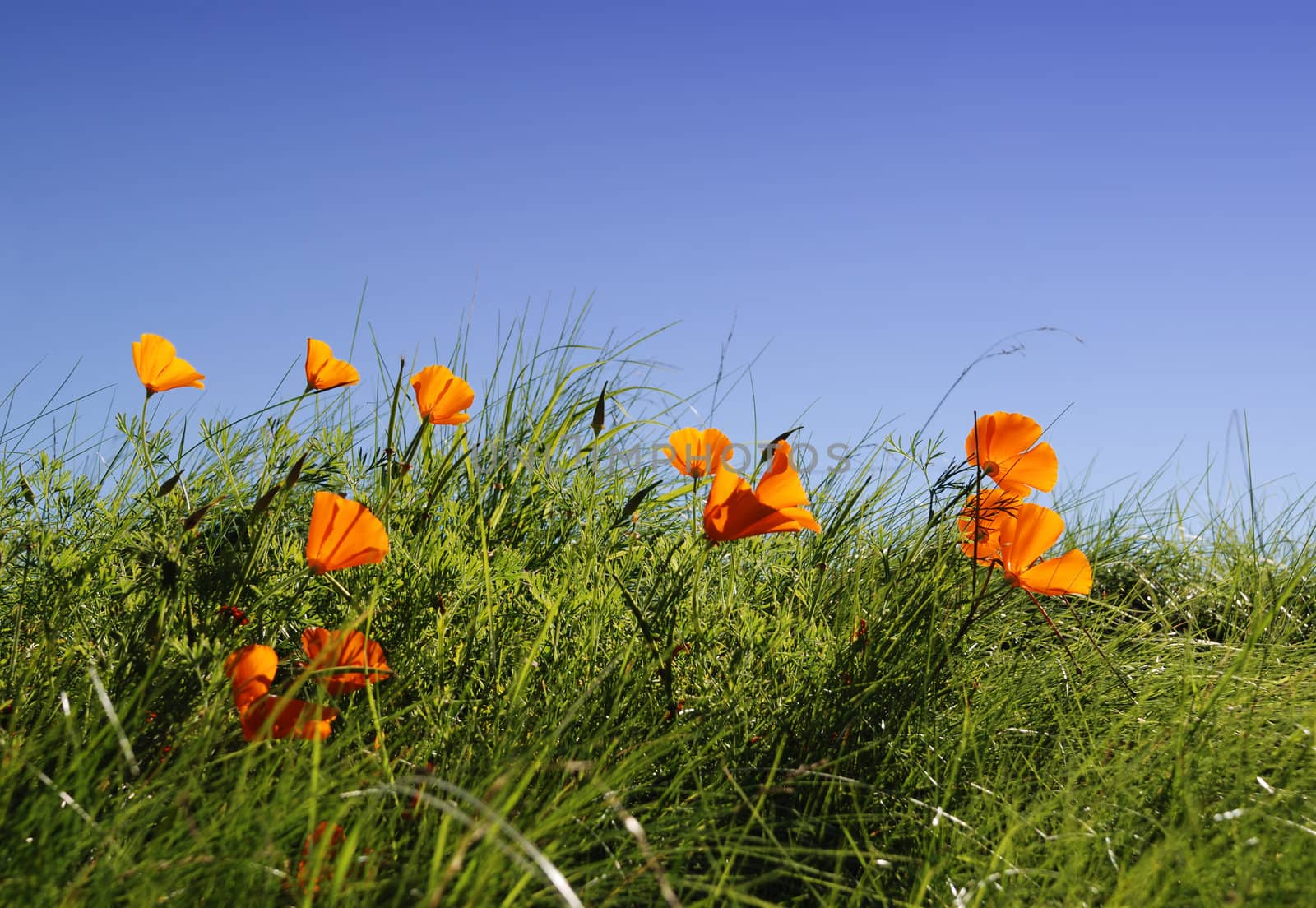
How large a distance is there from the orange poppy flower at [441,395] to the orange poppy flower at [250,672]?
705 millimetres

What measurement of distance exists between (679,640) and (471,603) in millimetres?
417

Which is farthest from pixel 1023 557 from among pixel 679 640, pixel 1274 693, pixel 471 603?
pixel 471 603

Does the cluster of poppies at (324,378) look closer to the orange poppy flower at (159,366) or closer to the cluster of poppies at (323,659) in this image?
the orange poppy flower at (159,366)

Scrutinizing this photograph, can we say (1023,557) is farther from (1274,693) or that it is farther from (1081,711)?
(1274,693)

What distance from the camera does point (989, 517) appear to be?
1.85 m

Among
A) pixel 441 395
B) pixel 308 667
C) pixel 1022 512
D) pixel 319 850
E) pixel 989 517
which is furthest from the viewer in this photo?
pixel 441 395

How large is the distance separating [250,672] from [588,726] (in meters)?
0.57

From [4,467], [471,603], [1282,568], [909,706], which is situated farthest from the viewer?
[1282,568]

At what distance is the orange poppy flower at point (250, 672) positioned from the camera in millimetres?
1424

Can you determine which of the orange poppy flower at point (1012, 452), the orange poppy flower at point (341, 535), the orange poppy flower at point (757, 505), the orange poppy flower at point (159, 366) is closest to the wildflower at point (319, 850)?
the orange poppy flower at point (341, 535)

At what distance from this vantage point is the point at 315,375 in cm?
195

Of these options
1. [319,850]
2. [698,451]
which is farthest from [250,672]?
[698,451]

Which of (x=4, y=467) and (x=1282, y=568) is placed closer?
(x=4, y=467)

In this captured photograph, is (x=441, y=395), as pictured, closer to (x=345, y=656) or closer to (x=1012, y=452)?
(x=345, y=656)
